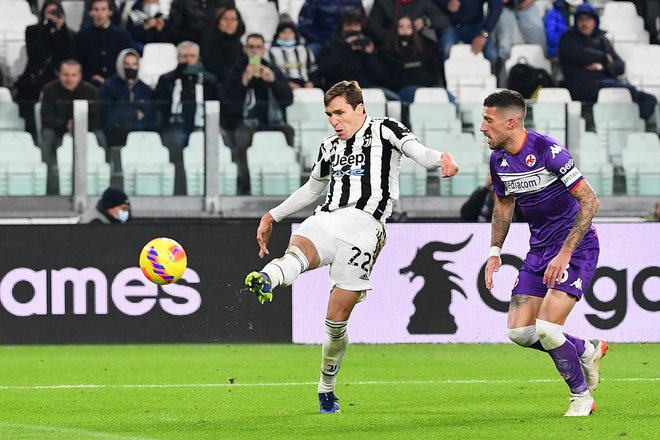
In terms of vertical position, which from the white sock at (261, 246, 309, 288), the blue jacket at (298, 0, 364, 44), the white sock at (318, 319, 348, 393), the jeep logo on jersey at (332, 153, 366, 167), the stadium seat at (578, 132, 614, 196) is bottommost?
the white sock at (318, 319, 348, 393)

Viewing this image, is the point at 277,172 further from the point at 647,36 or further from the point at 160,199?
the point at 647,36

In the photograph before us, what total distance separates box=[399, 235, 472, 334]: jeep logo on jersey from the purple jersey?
5831 mm

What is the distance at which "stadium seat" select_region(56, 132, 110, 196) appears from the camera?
15.1 meters

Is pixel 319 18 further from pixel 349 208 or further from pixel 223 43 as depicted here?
pixel 349 208

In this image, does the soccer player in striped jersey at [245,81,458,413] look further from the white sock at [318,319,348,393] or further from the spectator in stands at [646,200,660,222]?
the spectator in stands at [646,200,660,222]

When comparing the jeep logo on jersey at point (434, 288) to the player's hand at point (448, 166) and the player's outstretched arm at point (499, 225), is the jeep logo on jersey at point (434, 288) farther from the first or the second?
the player's hand at point (448, 166)

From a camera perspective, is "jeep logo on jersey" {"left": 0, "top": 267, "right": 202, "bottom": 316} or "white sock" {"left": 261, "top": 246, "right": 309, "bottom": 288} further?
"jeep logo on jersey" {"left": 0, "top": 267, "right": 202, "bottom": 316}

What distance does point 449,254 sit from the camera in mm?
14430

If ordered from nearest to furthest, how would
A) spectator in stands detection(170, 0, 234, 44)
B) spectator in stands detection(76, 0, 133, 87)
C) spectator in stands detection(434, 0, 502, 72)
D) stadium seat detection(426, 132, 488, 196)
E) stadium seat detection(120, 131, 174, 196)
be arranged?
stadium seat detection(120, 131, 174, 196) < stadium seat detection(426, 132, 488, 196) < spectator in stands detection(76, 0, 133, 87) < spectator in stands detection(170, 0, 234, 44) < spectator in stands detection(434, 0, 502, 72)

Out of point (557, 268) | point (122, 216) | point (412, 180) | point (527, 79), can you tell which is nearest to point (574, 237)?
point (557, 268)

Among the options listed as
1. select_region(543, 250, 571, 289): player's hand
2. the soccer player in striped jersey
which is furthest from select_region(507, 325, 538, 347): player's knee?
the soccer player in striped jersey

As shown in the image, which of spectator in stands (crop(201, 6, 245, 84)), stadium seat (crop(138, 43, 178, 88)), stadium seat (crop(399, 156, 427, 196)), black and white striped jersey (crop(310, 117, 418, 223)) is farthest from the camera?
stadium seat (crop(138, 43, 178, 88))

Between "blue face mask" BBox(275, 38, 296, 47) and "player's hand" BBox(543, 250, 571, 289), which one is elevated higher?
"blue face mask" BBox(275, 38, 296, 47)

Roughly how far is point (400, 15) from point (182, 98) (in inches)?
138
